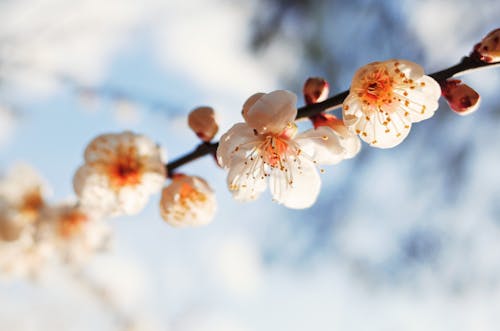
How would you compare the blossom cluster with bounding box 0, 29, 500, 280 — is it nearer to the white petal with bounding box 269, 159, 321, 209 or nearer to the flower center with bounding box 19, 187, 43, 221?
the white petal with bounding box 269, 159, 321, 209

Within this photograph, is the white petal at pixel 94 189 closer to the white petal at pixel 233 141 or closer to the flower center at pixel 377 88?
the white petal at pixel 233 141

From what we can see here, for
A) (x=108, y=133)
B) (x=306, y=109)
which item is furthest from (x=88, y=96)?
(x=306, y=109)

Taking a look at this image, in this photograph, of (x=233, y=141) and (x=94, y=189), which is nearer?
(x=233, y=141)

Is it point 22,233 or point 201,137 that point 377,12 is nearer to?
point 201,137

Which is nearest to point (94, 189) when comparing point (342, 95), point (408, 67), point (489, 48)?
point (342, 95)

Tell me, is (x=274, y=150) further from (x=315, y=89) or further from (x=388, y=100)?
(x=388, y=100)
